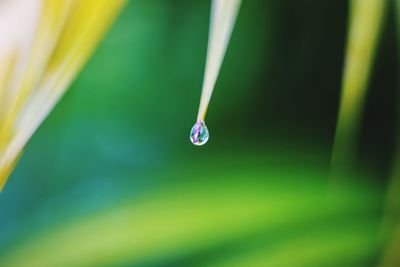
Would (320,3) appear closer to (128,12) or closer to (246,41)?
(246,41)

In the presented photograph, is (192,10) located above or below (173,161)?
above

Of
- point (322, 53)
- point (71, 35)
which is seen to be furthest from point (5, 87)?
point (322, 53)
